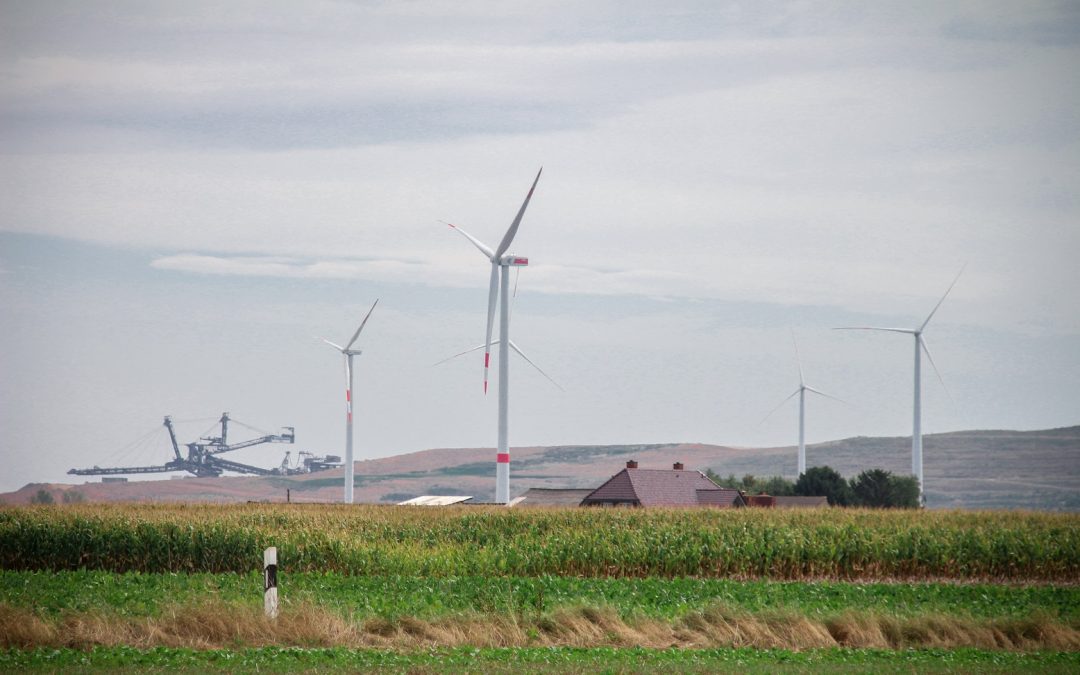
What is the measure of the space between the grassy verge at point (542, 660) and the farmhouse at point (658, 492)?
6227 centimetres

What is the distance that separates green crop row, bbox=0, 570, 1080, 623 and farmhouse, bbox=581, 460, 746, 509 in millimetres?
47422

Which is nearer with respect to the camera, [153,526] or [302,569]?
Result: [302,569]

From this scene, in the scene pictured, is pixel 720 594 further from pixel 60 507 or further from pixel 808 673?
pixel 60 507

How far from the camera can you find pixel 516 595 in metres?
31.0

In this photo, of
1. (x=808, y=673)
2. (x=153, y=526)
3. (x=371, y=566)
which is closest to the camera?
(x=808, y=673)

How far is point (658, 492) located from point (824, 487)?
32.5m

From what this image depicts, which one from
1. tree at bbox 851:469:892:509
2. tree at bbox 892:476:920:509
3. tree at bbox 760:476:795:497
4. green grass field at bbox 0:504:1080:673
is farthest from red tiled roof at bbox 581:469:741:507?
tree at bbox 760:476:795:497

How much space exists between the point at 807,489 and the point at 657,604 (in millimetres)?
88735

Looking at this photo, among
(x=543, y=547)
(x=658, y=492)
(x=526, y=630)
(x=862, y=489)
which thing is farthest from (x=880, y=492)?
(x=526, y=630)

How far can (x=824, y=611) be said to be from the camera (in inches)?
1145

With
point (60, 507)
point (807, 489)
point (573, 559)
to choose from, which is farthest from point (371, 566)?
point (807, 489)

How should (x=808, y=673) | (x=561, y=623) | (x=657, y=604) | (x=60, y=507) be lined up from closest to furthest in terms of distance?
(x=808, y=673)
(x=561, y=623)
(x=657, y=604)
(x=60, y=507)

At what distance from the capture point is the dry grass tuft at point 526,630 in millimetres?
22797

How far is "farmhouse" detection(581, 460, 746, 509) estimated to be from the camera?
285ft
